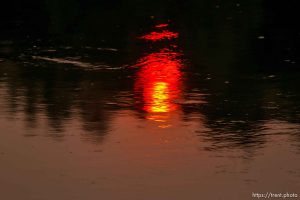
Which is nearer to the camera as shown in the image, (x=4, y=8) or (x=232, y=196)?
(x=232, y=196)

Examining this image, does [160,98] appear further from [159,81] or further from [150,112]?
[159,81]

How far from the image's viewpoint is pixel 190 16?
2550 centimetres

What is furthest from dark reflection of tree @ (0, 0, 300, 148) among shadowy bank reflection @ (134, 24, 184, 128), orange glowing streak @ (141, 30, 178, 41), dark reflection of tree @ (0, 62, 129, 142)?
orange glowing streak @ (141, 30, 178, 41)

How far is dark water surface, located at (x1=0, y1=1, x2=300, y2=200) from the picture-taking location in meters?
8.39

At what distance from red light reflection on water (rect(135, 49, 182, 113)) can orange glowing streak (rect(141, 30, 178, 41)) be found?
215 cm

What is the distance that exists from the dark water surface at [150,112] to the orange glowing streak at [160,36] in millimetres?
32

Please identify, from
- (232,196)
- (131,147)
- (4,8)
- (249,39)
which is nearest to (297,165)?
(232,196)

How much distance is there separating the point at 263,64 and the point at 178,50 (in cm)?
284

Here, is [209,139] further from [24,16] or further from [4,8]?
[4,8]

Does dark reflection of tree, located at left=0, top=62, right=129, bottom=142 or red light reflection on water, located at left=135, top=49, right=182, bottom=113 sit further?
red light reflection on water, located at left=135, top=49, right=182, bottom=113

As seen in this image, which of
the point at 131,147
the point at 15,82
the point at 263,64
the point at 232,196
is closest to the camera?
the point at 232,196

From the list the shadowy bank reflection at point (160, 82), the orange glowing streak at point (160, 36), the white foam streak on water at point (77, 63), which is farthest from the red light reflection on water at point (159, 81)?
the orange glowing streak at point (160, 36)

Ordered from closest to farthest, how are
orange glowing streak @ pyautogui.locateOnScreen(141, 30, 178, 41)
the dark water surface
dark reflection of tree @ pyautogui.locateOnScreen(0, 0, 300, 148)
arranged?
the dark water surface → dark reflection of tree @ pyautogui.locateOnScreen(0, 0, 300, 148) → orange glowing streak @ pyautogui.locateOnScreen(141, 30, 178, 41)

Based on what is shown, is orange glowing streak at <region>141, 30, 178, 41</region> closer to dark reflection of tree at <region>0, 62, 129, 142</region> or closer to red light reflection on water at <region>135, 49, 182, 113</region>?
red light reflection on water at <region>135, 49, 182, 113</region>
